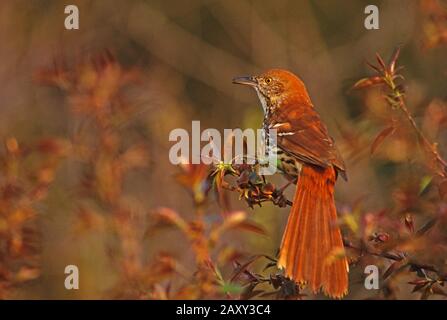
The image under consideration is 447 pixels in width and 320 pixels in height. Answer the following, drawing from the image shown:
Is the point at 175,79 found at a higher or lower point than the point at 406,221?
higher

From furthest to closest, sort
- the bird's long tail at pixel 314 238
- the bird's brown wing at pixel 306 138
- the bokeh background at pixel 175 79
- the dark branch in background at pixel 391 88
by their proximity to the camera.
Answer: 1. the bokeh background at pixel 175 79
2. the bird's brown wing at pixel 306 138
3. the bird's long tail at pixel 314 238
4. the dark branch in background at pixel 391 88

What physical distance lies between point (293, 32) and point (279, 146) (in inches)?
115

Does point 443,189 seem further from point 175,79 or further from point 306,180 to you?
point 175,79

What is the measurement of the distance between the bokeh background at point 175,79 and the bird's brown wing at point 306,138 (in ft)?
0.43

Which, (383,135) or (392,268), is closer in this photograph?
(392,268)

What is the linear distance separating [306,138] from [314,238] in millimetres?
666

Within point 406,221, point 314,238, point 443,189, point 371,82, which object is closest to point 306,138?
point 314,238

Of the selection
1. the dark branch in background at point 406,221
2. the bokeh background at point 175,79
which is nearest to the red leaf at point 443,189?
the dark branch in background at point 406,221

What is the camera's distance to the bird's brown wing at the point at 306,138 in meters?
3.73

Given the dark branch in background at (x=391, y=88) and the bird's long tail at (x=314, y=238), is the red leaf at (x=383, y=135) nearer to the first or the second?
the dark branch in background at (x=391, y=88)

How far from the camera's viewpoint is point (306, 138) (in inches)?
152

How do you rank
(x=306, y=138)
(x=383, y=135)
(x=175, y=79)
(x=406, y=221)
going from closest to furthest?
(x=406, y=221)
(x=383, y=135)
(x=306, y=138)
(x=175, y=79)

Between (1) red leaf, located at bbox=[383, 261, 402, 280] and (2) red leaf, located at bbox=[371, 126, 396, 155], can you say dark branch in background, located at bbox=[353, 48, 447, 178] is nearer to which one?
(2) red leaf, located at bbox=[371, 126, 396, 155]
